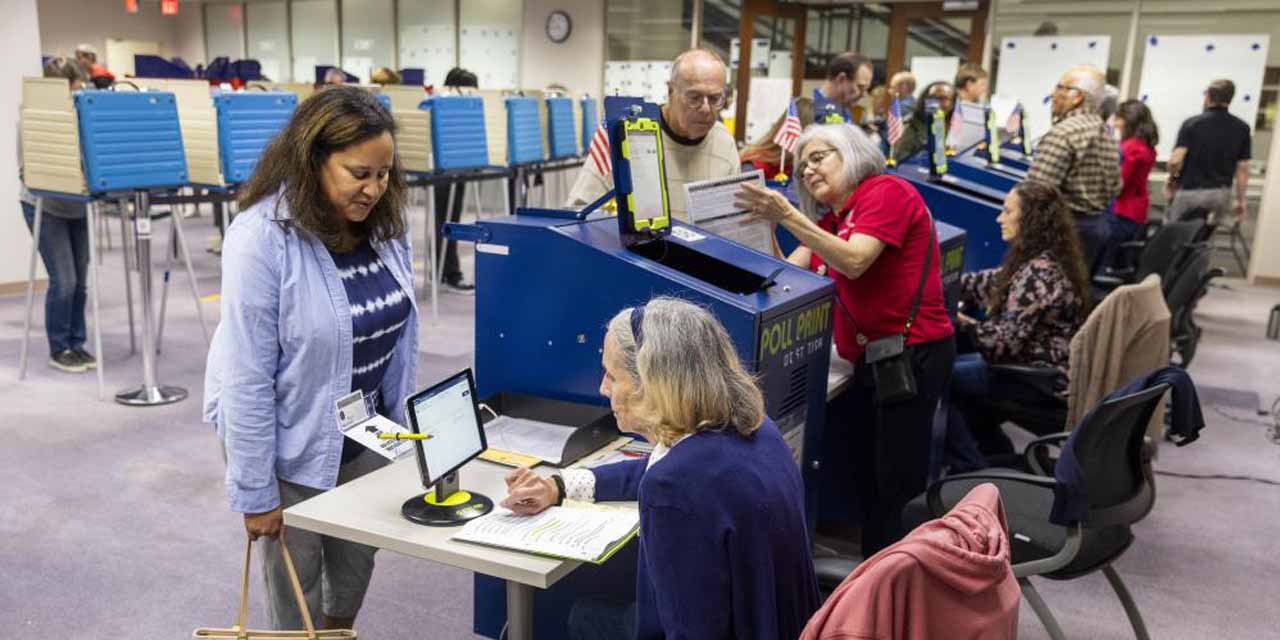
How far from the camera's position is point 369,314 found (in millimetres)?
1868

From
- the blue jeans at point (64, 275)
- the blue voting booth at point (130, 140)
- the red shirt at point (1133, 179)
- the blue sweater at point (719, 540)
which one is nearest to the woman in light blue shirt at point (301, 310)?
A: the blue sweater at point (719, 540)

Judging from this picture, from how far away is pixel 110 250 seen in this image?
26.2 ft

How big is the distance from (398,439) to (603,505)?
0.39 m

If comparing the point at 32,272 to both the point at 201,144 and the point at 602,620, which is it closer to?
the point at 201,144

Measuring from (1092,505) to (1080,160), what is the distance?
3.16 metres

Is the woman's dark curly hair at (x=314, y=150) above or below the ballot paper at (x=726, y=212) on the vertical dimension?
above

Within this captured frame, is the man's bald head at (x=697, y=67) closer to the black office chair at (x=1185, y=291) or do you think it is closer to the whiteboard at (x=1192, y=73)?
the black office chair at (x=1185, y=291)

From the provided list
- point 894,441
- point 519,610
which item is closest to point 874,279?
point 894,441

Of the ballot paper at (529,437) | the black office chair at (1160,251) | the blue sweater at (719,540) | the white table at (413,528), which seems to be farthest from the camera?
the black office chair at (1160,251)

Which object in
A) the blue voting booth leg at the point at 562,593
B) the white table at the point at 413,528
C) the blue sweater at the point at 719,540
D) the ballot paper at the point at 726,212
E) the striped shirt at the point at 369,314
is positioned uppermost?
the ballot paper at the point at 726,212

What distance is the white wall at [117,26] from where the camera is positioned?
15.1 meters

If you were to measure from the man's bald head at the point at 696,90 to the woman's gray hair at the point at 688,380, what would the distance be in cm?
160

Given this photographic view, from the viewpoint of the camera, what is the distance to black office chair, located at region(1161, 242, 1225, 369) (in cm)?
411

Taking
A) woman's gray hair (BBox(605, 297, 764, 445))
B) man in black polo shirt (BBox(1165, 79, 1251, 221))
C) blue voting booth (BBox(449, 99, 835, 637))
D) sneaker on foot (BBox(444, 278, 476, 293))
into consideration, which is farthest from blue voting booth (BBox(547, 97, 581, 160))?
woman's gray hair (BBox(605, 297, 764, 445))
